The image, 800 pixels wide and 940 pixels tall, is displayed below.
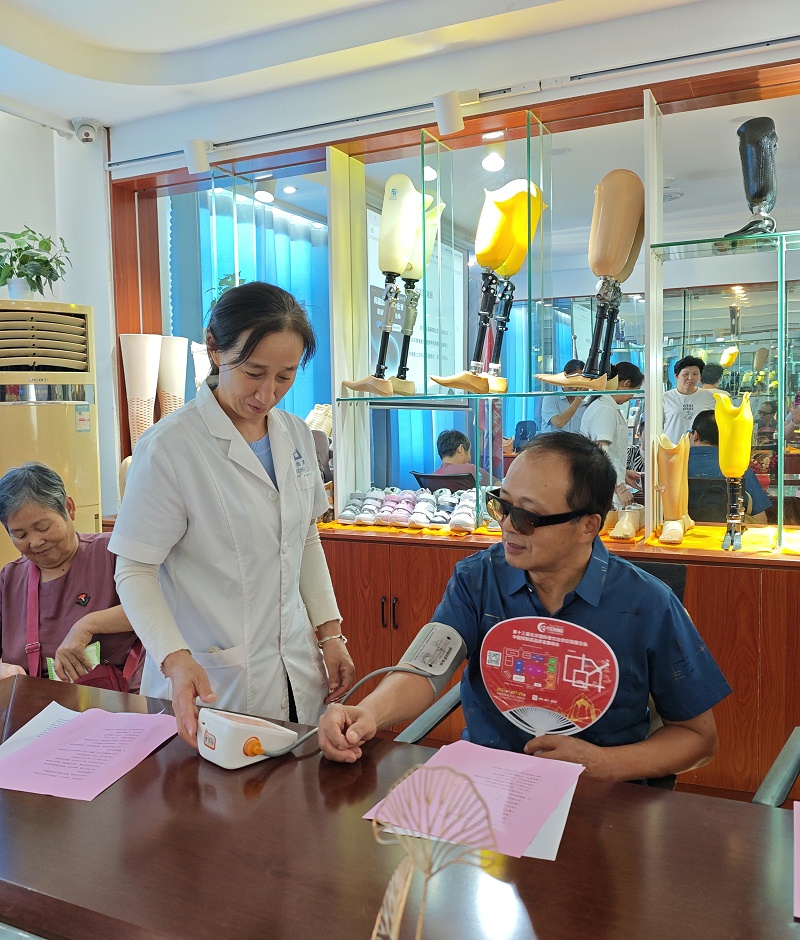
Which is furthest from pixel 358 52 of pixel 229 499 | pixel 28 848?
pixel 28 848

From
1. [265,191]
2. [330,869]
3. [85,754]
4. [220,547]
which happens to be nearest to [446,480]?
[265,191]

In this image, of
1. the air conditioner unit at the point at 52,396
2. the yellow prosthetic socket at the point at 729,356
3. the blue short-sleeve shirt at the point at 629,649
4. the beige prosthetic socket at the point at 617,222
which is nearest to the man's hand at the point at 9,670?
the blue short-sleeve shirt at the point at 629,649

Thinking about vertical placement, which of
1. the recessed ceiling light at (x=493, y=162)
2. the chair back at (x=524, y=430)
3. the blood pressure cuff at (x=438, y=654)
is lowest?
the blood pressure cuff at (x=438, y=654)

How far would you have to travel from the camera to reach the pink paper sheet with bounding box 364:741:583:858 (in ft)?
3.83

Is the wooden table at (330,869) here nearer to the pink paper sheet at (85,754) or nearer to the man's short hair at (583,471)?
the pink paper sheet at (85,754)

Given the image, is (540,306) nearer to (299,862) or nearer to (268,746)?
(268,746)

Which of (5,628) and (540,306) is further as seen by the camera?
(540,306)

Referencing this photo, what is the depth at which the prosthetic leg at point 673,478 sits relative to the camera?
3158mm

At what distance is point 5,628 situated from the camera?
2.32 m

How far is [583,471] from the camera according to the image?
1667 millimetres

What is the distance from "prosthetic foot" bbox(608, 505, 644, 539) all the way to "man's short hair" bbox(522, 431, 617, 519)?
1.50 meters

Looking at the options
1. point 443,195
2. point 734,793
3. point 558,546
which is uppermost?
point 443,195

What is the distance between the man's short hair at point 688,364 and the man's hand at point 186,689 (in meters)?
2.34

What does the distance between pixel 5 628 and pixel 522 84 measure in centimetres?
260
